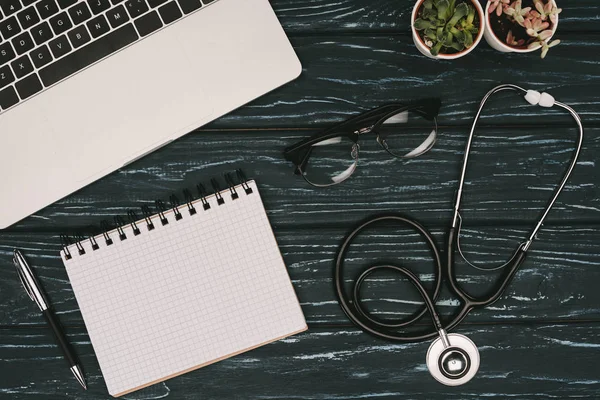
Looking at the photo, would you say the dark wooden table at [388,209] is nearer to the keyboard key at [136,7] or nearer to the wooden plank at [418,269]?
the wooden plank at [418,269]

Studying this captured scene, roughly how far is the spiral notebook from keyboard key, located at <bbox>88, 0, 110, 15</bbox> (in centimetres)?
29

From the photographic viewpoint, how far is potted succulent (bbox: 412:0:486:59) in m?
0.70

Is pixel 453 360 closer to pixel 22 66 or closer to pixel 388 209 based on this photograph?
pixel 388 209

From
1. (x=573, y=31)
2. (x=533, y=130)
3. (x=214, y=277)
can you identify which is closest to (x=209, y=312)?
(x=214, y=277)

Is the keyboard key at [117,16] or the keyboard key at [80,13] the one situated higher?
the keyboard key at [80,13]

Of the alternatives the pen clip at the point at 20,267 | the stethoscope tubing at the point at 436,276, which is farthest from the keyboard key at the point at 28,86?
the stethoscope tubing at the point at 436,276

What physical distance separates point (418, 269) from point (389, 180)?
0.14m

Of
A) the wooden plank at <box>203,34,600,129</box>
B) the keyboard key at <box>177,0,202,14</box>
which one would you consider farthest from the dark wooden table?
the keyboard key at <box>177,0,202,14</box>

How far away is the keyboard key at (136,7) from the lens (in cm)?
71

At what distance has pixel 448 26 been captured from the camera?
71cm

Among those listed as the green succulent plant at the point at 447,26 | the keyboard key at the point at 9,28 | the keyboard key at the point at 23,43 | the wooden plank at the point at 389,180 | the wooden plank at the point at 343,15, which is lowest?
the wooden plank at the point at 389,180

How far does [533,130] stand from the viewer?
0.79 metres

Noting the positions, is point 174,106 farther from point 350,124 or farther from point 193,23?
point 350,124

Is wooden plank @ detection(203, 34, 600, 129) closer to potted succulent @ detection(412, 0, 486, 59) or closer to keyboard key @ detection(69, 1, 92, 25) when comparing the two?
potted succulent @ detection(412, 0, 486, 59)
